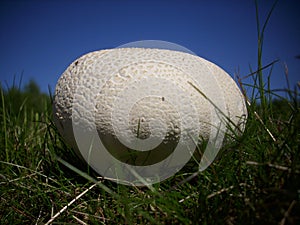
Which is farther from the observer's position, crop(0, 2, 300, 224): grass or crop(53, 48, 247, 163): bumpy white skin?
crop(53, 48, 247, 163): bumpy white skin

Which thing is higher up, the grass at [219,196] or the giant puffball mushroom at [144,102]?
the giant puffball mushroom at [144,102]

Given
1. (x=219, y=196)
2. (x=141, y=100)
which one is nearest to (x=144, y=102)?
(x=141, y=100)

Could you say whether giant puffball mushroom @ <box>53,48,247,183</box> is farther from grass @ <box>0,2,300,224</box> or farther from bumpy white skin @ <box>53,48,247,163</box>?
grass @ <box>0,2,300,224</box>

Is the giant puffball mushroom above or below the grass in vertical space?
above

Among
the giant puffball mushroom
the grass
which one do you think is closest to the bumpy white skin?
the giant puffball mushroom

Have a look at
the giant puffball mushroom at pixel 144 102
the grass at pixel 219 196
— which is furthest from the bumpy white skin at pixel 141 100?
the grass at pixel 219 196

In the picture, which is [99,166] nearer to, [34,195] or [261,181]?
[34,195]

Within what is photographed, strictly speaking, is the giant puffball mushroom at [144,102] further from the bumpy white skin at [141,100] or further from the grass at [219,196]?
the grass at [219,196]

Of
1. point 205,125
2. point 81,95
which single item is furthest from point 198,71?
point 81,95

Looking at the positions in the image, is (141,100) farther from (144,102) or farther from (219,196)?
(219,196)
